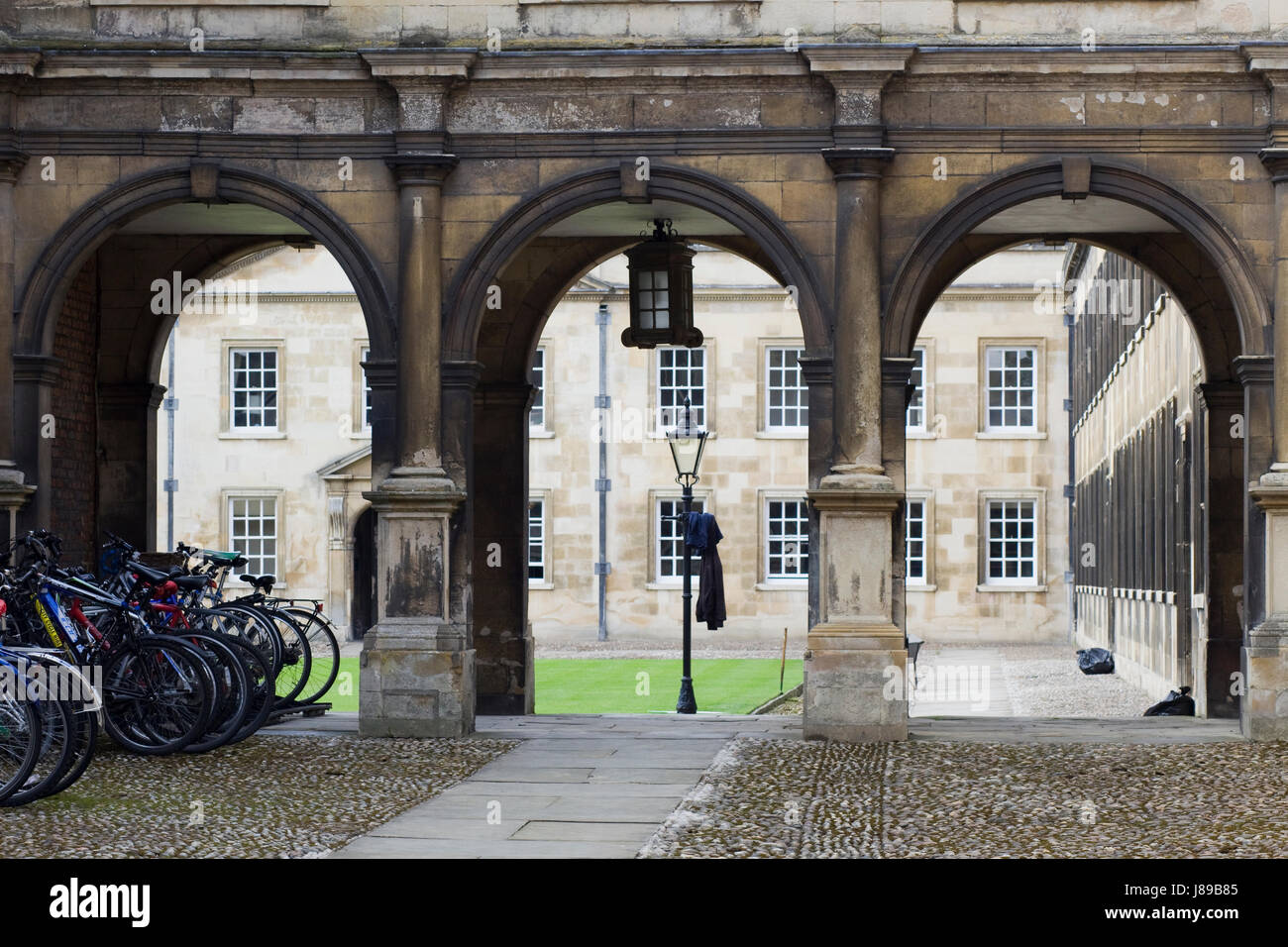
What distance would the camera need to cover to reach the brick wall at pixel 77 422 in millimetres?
16469

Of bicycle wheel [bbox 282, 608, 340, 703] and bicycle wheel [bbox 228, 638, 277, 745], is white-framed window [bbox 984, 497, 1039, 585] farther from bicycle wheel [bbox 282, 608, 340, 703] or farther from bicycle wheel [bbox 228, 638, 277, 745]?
bicycle wheel [bbox 228, 638, 277, 745]

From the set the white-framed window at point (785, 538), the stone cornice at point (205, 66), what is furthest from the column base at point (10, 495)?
the white-framed window at point (785, 538)

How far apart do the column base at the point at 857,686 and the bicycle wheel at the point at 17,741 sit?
569 centimetres

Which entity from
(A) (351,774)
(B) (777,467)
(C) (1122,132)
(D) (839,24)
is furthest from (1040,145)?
(B) (777,467)

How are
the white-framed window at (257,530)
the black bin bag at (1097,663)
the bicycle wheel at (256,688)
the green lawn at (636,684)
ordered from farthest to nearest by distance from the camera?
the white-framed window at (257,530), the black bin bag at (1097,663), the green lawn at (636,684), the bicycle wheel at (256,688)

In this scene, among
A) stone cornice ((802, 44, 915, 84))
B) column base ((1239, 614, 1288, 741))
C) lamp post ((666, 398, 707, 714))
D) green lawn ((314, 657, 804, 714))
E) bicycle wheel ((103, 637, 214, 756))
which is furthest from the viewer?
green lawn ((314, 657, 804, 714))

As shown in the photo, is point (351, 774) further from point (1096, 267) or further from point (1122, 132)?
point (1096, 267)

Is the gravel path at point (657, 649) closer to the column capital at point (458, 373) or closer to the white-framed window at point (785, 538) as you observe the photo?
the white-framed window at point (785, 538)

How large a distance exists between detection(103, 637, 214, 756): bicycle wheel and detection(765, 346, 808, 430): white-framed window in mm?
26401

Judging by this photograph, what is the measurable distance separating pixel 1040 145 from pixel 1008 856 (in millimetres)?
6841

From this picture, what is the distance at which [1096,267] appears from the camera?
105 feet

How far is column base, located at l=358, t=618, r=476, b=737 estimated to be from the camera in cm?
1419

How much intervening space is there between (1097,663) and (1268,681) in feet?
51.2

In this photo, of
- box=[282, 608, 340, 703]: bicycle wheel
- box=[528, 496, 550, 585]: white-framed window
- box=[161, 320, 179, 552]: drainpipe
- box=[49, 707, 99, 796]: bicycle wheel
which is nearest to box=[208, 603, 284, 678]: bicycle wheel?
box=[282, 608, 340, 703]: bicycle wheel
